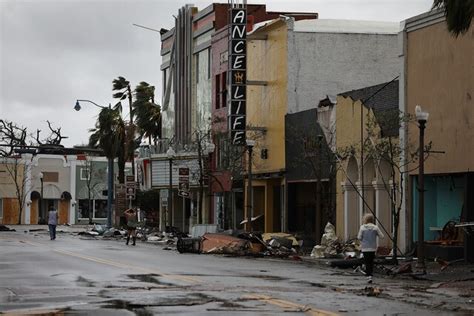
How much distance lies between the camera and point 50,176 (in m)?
97.7

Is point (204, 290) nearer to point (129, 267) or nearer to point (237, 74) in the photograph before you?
point (129, 267)

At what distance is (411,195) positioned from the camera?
31484 millimetres

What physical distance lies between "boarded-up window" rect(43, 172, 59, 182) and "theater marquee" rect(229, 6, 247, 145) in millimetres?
55335

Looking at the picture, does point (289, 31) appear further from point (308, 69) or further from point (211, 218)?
point (211, 218)

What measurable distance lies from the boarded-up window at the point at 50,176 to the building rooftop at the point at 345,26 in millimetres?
56825

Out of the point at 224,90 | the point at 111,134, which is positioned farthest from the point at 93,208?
the point at 224,90

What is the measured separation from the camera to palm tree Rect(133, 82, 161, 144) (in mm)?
68938

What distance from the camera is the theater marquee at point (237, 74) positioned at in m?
44.7

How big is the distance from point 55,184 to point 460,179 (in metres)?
72.9

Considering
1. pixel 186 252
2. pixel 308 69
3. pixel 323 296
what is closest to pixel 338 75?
pixel 308 69

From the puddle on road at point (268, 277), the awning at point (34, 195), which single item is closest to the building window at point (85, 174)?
the awning at point (34, 195)

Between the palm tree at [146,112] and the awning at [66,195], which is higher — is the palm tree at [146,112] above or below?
above

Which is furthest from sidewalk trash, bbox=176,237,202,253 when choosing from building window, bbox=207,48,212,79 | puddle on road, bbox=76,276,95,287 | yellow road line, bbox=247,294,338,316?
building window, bbox=207,48,212,79

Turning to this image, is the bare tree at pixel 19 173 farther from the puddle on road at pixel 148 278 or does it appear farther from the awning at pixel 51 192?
the puddle on road at pixel 148 278
